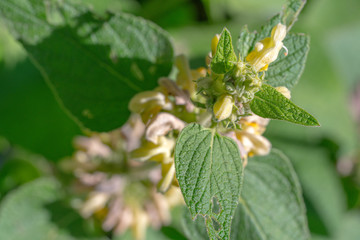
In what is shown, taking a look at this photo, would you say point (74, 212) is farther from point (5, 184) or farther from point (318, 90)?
point (318, 90)

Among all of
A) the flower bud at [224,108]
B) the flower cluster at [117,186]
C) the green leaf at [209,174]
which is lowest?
the flower cluster at [117,186]

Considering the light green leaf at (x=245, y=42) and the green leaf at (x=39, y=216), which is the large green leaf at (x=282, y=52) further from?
the green leaf at (x=39, y=216)

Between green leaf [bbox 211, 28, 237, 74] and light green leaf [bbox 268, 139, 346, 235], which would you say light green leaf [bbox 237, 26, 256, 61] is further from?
light green leaf [bbox 268, 139, 346, 235]

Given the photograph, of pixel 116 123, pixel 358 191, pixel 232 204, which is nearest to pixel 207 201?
pixel 232 204

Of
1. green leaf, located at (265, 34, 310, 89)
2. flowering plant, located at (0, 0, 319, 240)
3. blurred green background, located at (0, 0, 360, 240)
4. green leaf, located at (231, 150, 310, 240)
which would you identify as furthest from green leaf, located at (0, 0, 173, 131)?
blurred green background, located at (0, 0, 360, 240)

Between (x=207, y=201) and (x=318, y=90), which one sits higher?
(x=207, y=201)

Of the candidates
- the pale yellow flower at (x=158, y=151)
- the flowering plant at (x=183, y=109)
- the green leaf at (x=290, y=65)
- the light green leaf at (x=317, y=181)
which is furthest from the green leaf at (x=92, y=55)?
the light green leaf at (x=317, y=181)

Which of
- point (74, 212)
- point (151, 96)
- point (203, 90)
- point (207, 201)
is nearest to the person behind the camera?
point (207, 201)

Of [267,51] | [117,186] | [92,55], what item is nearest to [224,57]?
[267,51]
